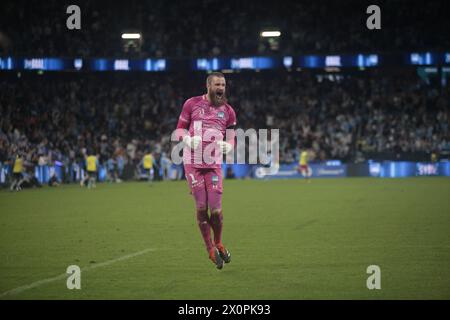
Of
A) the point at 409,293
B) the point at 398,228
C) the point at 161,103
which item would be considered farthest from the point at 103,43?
the point at 409,293

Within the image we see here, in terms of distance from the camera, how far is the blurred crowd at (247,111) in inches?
1816

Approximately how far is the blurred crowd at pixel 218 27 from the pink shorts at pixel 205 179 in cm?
3873

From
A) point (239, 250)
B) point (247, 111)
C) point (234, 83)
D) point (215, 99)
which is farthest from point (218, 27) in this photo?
point (215, 99)

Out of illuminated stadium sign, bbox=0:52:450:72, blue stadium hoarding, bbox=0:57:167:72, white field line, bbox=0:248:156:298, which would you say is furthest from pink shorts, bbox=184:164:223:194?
illuminated stadium sign, bbox=0:52:450:72

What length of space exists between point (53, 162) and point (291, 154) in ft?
49.4

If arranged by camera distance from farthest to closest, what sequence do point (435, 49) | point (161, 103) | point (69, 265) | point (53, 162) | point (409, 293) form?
point (161, 103) < point (435, 49) < point (53, 162) < point (69, 265) < point (409, 293)

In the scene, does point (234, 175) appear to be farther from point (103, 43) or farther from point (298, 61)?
point (103, 43)

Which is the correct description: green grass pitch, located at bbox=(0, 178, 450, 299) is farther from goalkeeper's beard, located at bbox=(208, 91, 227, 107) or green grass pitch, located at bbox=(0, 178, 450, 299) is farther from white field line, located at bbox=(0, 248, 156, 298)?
goalkeeper's beard, located at bbox=(208, 91, 227, 107)

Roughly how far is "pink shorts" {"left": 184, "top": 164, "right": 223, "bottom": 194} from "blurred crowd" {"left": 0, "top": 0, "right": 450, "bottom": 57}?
127ft

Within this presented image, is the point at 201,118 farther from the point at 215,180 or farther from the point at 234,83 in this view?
the point at 234,83

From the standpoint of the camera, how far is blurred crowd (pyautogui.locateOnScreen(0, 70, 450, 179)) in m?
46.1

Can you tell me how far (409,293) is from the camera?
27.3 ft

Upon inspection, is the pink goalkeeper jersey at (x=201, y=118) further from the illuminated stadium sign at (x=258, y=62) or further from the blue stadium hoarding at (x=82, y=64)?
the illuminated stadium sign at (x=258, y=62)

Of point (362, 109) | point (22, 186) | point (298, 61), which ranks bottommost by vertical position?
point (22, 186)
